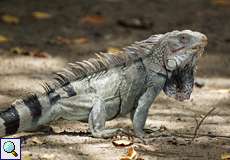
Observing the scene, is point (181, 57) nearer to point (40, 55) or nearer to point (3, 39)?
point (40, 55)

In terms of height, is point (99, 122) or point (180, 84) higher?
point (180, 84)

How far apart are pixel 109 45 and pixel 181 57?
3.69 meters

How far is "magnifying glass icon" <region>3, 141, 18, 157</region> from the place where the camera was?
495 cm

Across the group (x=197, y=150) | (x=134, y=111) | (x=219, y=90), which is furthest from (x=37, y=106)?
(x=219, y=90)

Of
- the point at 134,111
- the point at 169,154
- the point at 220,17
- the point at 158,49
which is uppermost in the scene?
the point at 220,17

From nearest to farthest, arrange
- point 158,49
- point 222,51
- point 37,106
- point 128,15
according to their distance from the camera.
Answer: point 37,106 < point 158,49 < point 222,51 < point 128,15

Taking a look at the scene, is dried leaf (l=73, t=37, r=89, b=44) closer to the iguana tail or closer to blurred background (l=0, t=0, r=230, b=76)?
blurred background (l=0, t=0, r=230, b=76)

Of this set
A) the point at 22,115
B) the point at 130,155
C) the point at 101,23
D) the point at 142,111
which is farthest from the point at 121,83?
the point at 101,23

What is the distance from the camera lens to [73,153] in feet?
17.0

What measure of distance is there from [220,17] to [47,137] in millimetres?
5969

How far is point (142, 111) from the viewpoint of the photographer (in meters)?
5.62

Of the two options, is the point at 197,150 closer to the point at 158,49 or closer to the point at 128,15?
the point at 158,49

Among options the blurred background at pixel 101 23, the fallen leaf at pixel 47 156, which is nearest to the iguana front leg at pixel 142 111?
the fallen leaf at pixel 47 156

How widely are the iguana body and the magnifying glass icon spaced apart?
0.29 metres
